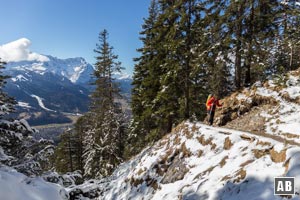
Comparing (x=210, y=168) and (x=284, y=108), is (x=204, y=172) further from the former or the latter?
(x=284, y=108)

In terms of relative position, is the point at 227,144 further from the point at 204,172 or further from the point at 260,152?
the point at 260,152

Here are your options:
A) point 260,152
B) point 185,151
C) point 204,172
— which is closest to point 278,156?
point 260,152

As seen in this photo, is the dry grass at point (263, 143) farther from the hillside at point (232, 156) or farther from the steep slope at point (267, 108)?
the steep slope at point (267, 108)

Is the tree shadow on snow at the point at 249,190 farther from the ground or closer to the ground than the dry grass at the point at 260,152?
closer to the ground

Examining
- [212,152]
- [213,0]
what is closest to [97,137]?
[213,0]

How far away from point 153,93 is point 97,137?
1398cm

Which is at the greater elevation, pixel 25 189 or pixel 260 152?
pixel 260 152

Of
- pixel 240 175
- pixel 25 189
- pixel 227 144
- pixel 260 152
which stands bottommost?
pixel 240 175

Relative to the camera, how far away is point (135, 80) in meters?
29.8

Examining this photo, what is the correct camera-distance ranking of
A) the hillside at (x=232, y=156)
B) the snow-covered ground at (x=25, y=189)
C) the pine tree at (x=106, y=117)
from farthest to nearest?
the pine tree at (x=106, y=117)
the hillside at (x=232, y=156)
the snow-covered ground at (x=25, y=189)

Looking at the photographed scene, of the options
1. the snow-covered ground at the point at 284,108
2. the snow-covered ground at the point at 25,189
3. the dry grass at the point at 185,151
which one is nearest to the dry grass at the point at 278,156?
the snow-covered ground at the point at 284,108

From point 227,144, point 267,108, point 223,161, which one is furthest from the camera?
point 267,108

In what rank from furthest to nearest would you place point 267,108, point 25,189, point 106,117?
A: point 106,117 < point 267,108 < point 25,189

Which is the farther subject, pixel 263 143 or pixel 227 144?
pixel 227 144
